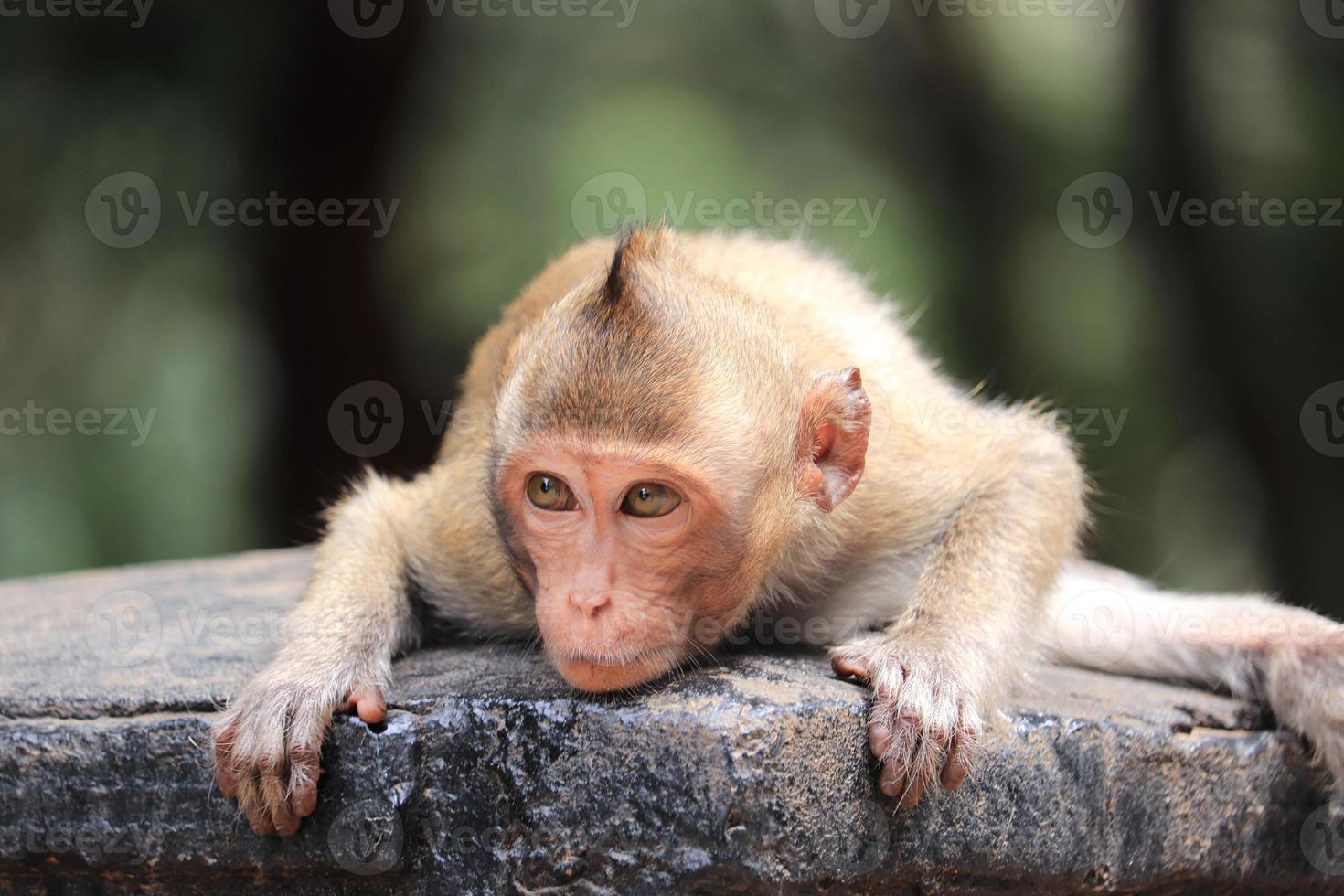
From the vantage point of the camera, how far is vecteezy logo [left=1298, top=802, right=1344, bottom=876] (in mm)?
5125

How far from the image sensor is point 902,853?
4.06 m

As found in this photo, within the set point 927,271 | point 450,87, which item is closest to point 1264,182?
point 927,271

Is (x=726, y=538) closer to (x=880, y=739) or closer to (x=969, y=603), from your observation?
(x=880, y=739)

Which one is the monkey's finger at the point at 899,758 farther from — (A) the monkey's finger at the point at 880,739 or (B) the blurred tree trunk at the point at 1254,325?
(B) the blurred tree trunk at the point at 1254,325

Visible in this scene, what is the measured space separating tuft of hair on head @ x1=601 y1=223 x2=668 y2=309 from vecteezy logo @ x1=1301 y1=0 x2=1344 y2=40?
22.9 feet

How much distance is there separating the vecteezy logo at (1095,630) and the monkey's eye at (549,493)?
3299 millimetres

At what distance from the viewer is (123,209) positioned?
9766mm

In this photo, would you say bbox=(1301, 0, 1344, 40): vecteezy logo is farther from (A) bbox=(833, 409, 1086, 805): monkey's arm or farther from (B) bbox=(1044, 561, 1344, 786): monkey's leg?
(A) bbox=(833, 409, 1086, 805): monkey's arm

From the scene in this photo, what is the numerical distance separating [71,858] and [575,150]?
696cm
